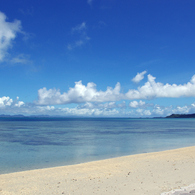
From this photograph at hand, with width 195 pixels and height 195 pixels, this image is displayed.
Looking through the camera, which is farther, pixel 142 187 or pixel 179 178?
pixel 179 178

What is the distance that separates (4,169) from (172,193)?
14160 mm

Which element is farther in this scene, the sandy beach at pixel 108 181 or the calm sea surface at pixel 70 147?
the calm sea surface at pixel 70 147

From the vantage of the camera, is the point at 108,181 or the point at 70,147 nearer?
the point at 108,181

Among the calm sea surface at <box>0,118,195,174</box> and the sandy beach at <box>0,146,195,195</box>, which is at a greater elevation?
the sandy beach at <box>0,146,195,195</box>

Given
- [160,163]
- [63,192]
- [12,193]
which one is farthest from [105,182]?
[160,163]

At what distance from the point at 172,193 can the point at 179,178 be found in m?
3.56

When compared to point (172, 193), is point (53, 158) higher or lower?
lower

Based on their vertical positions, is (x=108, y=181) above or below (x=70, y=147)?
above

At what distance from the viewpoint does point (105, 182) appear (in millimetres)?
11453

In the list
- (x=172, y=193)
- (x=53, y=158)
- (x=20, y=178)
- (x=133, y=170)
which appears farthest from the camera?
(x=53, y=158)

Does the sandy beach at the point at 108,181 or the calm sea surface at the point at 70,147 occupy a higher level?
the sandy beach at the point at 108,181

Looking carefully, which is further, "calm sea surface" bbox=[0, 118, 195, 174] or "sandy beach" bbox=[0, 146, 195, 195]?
"calm sea surface" bbox=[0, 118, 195, 174]

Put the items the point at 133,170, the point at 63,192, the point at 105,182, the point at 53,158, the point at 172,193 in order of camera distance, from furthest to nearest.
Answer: the point at 53,158 → the point at 133,170 → the point at 105,182 → the point at 63,192 → the point at 172,193

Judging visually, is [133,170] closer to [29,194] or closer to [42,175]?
[42,175]
